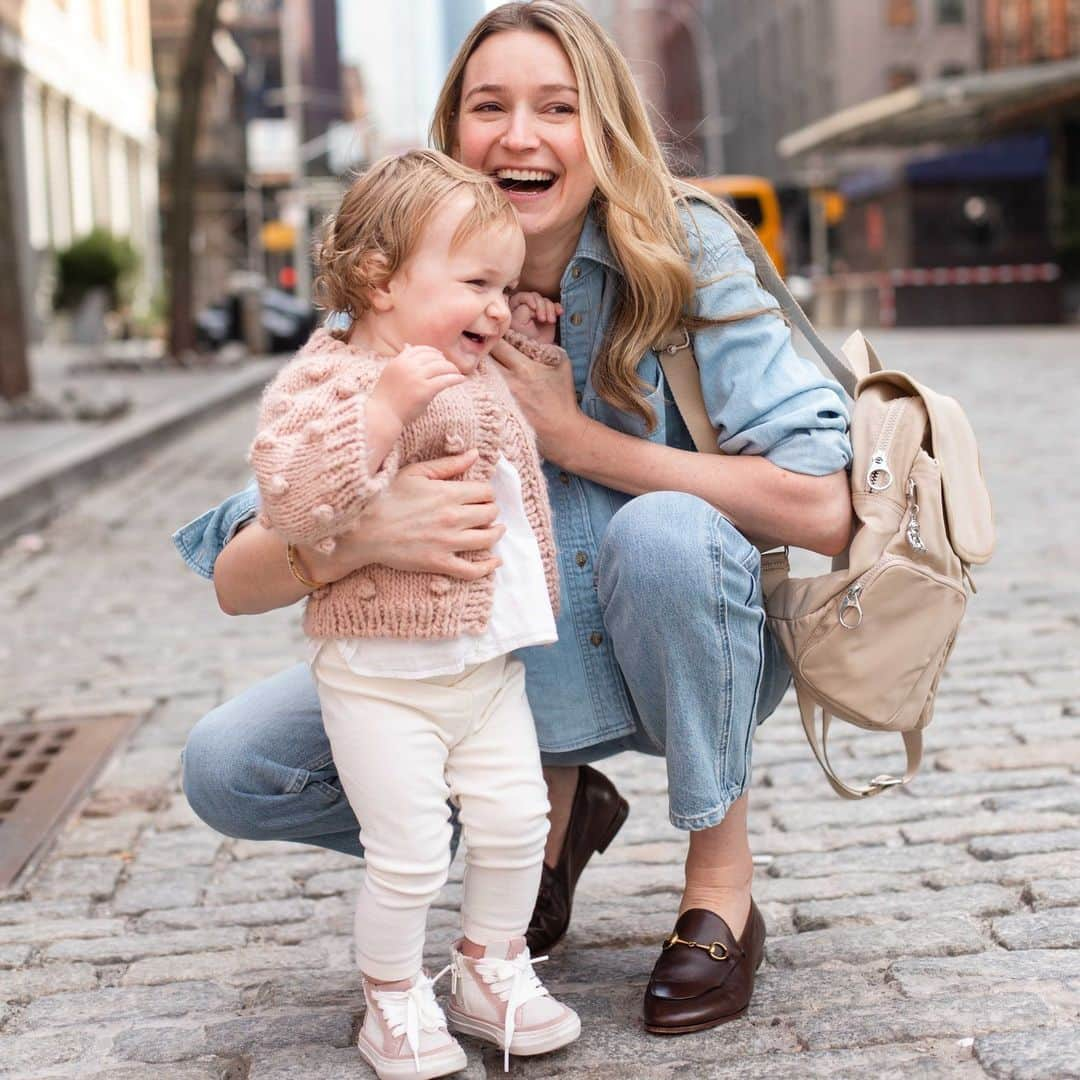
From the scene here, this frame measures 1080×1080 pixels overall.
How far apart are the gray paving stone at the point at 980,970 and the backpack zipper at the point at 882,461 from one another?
2.41ft

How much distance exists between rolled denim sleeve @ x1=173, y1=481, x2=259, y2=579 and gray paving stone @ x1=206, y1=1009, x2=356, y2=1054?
677 millimetres

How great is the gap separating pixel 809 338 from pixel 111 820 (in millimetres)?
1955

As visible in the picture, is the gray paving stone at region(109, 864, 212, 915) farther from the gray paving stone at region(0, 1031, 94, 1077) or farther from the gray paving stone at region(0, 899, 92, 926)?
the gray paving stone at region(0, 1031, 94, 1077)

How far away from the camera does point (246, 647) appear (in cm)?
554

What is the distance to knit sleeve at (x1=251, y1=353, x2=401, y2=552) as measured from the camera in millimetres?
2107

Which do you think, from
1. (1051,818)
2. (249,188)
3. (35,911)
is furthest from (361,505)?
(249,188)

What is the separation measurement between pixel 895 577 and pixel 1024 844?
0.99 metres

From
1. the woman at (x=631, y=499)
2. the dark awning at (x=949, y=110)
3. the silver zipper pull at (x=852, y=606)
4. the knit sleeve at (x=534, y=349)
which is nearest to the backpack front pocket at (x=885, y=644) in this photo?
the silver zipper pull at (x=852, y=606)

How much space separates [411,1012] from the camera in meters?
2.30

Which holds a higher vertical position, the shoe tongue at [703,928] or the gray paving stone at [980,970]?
the shoe tongue at [703,928]

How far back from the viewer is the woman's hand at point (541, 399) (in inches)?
102

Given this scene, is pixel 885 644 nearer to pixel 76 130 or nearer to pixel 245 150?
pixel 76 130

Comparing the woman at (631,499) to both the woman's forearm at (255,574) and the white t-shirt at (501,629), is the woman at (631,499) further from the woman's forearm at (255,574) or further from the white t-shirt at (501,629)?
the white t-shirt at (501,629)

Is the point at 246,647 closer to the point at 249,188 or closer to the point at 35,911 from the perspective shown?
the point at 35,911
